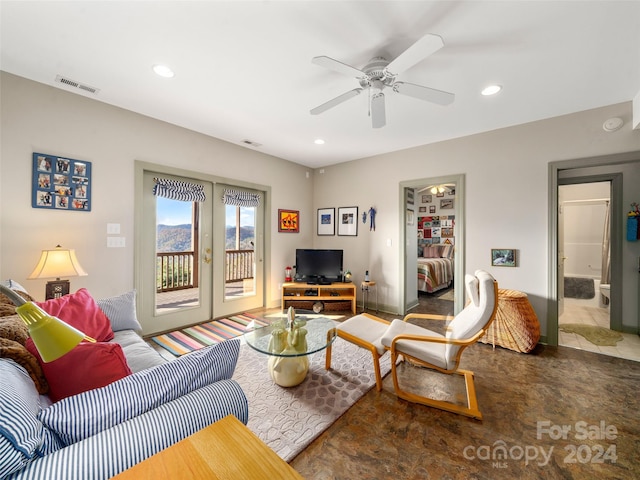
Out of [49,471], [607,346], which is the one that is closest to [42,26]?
[49,471]

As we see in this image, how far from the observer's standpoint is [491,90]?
2520 mm

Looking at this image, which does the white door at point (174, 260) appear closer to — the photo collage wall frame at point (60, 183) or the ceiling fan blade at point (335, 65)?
the photo collage wall frame at point (60, 183)

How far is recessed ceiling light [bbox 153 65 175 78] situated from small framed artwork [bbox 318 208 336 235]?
3249mm

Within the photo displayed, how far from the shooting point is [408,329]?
7.91ft

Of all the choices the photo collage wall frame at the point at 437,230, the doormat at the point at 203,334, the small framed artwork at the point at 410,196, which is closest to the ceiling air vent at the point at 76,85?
the doormat at the point at 203,334

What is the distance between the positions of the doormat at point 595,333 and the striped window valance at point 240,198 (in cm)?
464

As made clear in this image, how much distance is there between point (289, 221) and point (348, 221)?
1056 mm

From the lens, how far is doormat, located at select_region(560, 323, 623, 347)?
309 cm

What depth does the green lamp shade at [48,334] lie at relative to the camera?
0.63 meters

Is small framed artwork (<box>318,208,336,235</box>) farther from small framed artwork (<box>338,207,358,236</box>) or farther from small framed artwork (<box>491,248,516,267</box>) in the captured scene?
small framed artwork (<box>491,248,516,267</box>)

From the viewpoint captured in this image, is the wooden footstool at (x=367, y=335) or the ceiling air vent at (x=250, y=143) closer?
the wooden footstool at (x=367, y=335)

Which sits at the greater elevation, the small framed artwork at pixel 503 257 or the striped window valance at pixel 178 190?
the striped window valance at pixel 178 190

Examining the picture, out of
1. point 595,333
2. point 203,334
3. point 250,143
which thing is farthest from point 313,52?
point 595,333

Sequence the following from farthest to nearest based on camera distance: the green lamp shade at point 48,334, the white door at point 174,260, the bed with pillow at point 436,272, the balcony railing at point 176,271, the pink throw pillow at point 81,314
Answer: the bed with pillow at point 436,272 < the balcony railing at point 176,271 < the white door at point 174,260 < the pink throw pillow at point 81,314 < the green lamp shade at point 48,334
